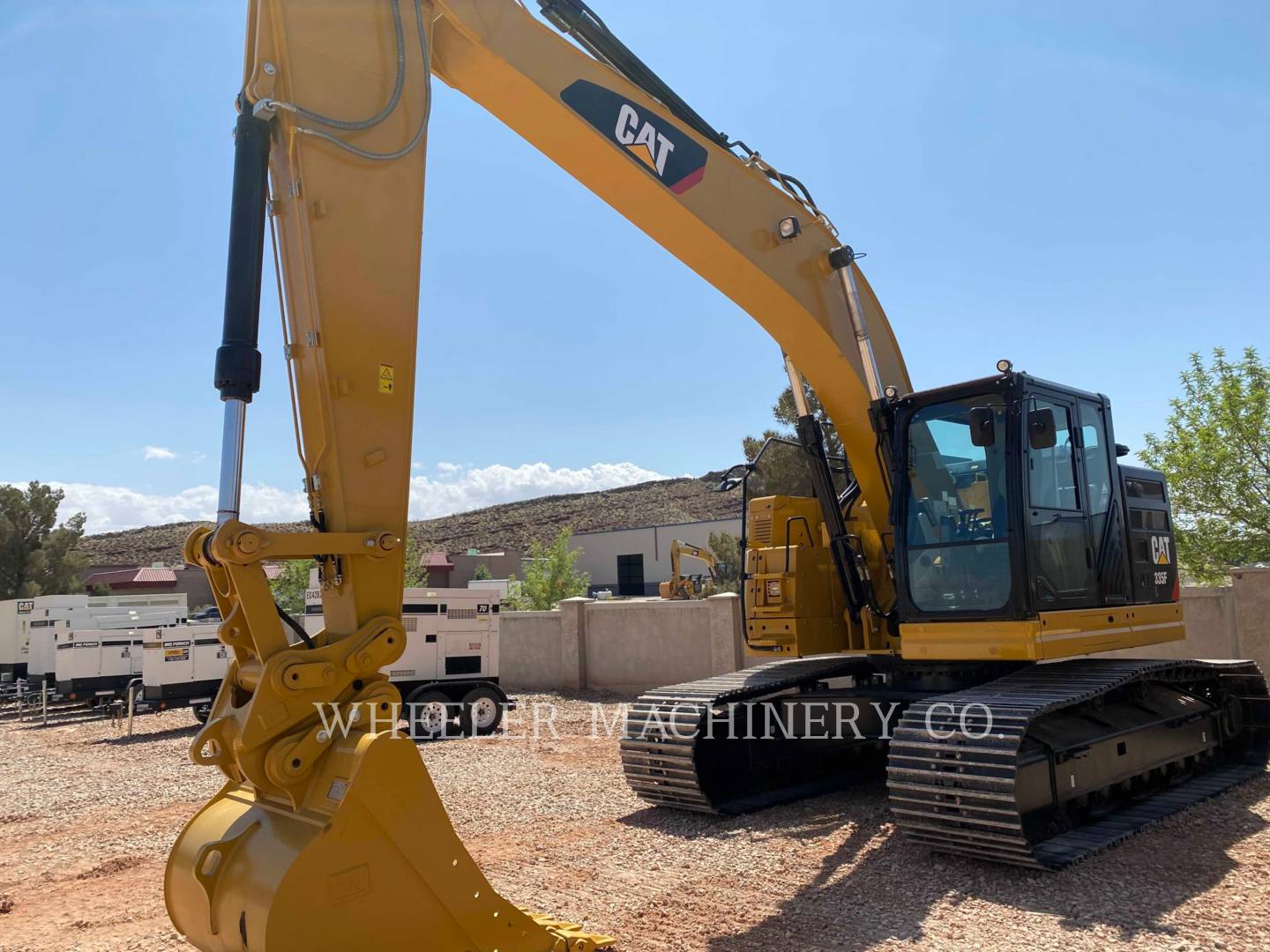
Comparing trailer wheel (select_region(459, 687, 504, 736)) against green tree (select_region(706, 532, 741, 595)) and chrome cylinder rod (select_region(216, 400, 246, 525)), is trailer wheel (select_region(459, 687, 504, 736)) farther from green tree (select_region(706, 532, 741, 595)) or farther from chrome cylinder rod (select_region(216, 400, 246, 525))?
green tree (select_region(706, 532, 741, 595))

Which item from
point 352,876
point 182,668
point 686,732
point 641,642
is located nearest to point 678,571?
point 641,642

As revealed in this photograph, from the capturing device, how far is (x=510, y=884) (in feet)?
18.0

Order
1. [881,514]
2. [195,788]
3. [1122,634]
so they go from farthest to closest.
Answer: [195,788] → [881,514] → [1122,634]

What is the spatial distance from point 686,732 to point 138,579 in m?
36.1

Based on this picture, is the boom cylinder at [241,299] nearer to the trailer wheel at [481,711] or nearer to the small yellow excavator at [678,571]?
the trailer wheel at [481,711]

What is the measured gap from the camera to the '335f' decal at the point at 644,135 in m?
5.41

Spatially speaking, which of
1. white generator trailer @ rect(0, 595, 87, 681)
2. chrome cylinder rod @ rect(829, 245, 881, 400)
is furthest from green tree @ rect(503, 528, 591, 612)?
chrome cylinder rod @ rect(829, 245, 881, 400)

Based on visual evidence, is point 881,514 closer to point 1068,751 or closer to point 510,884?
point 1068,751

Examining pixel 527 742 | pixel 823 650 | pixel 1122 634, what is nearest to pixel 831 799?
pixel 823 650

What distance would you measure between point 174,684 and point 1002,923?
1285 cm

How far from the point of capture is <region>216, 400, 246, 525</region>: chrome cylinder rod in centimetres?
380

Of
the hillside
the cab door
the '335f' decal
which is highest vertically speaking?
the hillside

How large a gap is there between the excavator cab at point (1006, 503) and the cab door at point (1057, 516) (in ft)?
0.03

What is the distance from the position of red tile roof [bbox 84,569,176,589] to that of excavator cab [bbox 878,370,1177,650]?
121 ft
